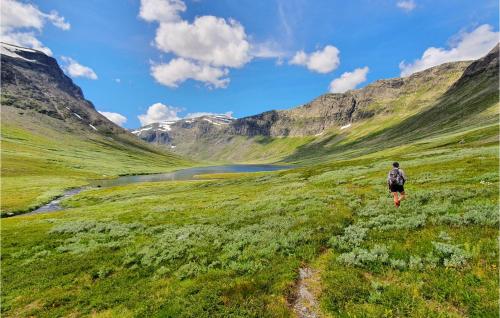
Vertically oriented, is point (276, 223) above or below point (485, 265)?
below

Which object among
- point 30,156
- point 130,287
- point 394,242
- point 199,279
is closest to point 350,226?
point 394,242

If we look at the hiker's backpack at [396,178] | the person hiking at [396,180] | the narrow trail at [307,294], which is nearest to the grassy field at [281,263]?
the narrow trail at [307,294]

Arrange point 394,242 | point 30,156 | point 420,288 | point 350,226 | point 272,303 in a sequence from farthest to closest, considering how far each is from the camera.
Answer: point 30,156 → point 350,226 → point 394,242 → point 272,303 → point 420,288

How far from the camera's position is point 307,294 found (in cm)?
1135

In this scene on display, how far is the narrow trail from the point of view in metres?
10.2

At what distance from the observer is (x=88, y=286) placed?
593 inches

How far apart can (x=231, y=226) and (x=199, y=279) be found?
31.0 ft

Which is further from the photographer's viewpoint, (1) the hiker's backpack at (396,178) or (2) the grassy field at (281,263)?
(1) the hiker's backpack at (396,178)

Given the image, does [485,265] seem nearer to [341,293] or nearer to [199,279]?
[341,293]

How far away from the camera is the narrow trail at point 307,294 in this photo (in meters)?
10.2

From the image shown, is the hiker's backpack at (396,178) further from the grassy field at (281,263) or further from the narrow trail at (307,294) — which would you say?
the narrow trail at (307,294)

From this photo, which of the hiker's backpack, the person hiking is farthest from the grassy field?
the hiker's backpack

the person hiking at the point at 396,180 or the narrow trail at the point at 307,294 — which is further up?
the person hiking at the point at 396,180

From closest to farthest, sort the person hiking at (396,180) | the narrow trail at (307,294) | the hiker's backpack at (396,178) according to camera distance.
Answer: the narrow trail at (307,294) < the person hiking at (396,180) < the hiker's backpack at (396,178)
